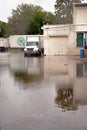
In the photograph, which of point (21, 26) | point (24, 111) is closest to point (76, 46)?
point (24, 111)

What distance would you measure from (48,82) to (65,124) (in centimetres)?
877

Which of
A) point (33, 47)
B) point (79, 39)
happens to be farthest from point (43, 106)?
point (33, 47)

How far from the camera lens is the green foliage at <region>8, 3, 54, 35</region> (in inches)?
3246

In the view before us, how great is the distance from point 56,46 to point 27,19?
145 ft

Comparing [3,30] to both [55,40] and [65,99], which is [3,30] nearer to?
[55,40]

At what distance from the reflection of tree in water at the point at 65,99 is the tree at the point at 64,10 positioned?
247 feet

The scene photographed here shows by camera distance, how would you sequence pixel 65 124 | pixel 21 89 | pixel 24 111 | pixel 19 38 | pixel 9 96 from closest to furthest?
pixel 65 124 < pixel 24 111 < pixel 9 96 < pixel 21 89 < pixel 19 38

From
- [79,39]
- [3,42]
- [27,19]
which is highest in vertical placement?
[27,19]

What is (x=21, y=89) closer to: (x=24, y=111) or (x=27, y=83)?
(x=27, y=83)

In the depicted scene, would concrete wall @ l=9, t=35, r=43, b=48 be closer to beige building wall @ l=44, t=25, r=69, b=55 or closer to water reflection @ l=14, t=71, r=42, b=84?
beige building wall @ l=44, t=25, r=69, b=55

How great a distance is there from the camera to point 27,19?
90.4 m

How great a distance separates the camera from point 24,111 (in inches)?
393

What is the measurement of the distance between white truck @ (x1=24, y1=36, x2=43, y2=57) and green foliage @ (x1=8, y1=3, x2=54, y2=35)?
91.1 feet

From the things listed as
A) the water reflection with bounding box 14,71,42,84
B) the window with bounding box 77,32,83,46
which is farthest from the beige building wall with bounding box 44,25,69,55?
the water reflection with bounding box 14,71,42,84
